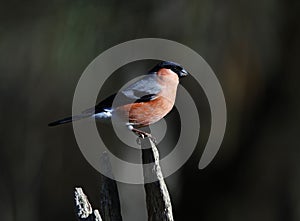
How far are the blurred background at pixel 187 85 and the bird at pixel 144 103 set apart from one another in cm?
132

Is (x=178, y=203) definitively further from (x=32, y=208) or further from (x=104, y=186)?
(x=104, y=186)

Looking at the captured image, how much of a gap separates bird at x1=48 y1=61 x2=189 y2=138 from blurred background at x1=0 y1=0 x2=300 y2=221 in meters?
1.32

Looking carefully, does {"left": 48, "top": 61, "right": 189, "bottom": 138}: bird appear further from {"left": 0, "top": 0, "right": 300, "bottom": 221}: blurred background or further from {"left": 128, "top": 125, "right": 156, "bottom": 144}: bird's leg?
{"left": 0, "top": 0, "right": 300, "bottom": 221}: blurred background

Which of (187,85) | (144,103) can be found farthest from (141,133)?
(187,85)

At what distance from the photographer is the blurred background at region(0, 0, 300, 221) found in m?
4.30

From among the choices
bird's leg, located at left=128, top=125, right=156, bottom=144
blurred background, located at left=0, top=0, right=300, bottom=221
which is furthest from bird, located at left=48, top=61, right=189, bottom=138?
blurred background, located at left=0, top=0, right=300, bottom=221

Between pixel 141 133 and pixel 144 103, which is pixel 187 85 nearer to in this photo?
pixel 144 103

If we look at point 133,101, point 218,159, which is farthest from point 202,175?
point 133,101

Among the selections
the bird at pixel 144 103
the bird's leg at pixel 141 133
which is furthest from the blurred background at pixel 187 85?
the bird's leg at pixel 141 133

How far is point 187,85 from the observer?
436 centimetres

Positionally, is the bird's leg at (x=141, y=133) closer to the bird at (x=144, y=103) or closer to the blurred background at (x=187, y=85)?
the bird at (x=144, y=103)

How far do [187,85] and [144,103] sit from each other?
1546 millimetres

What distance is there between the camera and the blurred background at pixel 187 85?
430 centimetres

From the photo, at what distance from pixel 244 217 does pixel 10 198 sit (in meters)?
1.44
